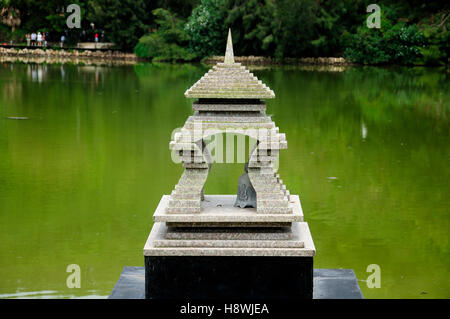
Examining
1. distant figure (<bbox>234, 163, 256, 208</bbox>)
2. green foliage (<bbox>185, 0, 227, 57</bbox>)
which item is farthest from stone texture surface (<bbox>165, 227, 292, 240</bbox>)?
green foliage (<bbox>185, 0, 227, 57</bbox>)

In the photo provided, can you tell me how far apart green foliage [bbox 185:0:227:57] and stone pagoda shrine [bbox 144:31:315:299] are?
31.0m

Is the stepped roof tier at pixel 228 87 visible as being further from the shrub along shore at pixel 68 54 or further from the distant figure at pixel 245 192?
the shrub along shore at pixel 68 54

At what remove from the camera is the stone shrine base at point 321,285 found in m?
5.64

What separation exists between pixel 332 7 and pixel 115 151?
23994 mm

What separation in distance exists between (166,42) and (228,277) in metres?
33.0

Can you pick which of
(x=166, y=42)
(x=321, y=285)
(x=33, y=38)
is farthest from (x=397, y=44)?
(x=321, y=285)

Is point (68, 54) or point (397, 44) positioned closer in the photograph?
point (397, 44)

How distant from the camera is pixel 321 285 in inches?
231

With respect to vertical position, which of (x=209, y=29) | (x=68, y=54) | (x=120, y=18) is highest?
(x=120, y=18)

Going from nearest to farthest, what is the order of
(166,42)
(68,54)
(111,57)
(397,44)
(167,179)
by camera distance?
(167,179)
(397,44)
(166,42)
(68,54)
(111,57)

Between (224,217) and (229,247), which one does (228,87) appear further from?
(229,247)

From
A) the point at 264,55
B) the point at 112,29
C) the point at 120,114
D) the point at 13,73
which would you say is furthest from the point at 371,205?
the point at 112,29

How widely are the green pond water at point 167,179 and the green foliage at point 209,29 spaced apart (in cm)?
1490

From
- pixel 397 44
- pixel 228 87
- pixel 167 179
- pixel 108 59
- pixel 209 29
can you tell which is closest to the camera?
pixel 228 87
